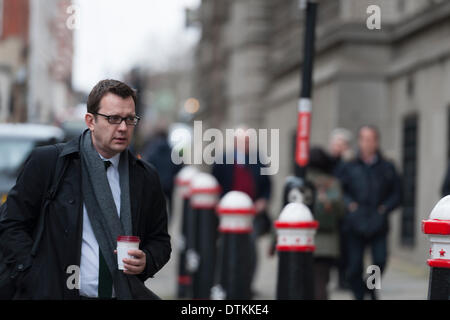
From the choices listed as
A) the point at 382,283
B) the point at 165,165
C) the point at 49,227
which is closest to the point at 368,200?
the point at 382,283

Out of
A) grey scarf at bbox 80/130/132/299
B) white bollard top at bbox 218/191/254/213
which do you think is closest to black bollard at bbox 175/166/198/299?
white bollard top at bbox 218/191/254/213

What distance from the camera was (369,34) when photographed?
17719 mm

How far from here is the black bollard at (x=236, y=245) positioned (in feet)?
28.9

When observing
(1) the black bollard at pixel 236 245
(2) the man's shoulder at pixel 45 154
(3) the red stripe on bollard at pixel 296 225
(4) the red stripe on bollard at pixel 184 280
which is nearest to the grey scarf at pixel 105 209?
(2) the man's shoulder at pixel 45 154

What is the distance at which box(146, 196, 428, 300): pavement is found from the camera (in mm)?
11398

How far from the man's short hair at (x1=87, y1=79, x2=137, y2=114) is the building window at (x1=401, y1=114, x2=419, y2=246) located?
38.5 feet

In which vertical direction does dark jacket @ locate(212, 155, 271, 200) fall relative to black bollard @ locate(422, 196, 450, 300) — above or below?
above

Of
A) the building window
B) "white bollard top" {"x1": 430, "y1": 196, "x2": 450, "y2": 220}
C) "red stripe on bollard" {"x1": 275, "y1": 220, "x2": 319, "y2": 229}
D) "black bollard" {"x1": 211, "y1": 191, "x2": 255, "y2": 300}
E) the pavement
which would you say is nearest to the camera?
"white bollard top" {"x1": 430, "y1": 196, "x2": 450, "y2": 220}

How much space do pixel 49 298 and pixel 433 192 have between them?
36.2 feet

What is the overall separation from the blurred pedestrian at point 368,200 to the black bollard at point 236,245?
1.54m

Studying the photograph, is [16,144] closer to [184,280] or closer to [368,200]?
[184,280]

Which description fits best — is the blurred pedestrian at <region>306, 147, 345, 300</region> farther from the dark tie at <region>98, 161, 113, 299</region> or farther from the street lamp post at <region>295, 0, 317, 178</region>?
the dark tie at <region>98, 161, 113, 299</region>

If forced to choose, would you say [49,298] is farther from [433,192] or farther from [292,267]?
[433,192]
